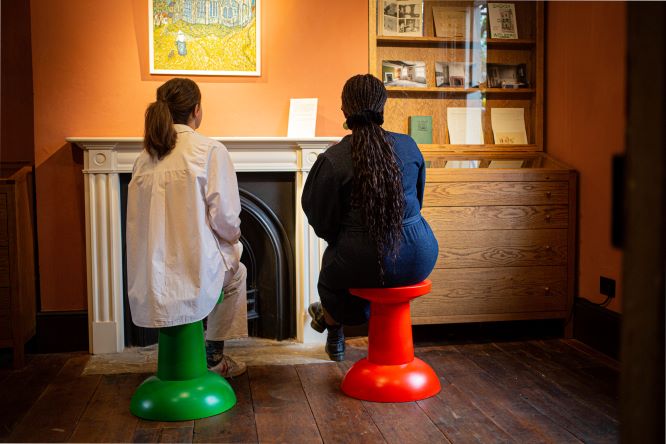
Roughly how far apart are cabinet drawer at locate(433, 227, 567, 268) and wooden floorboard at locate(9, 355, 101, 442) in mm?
1766

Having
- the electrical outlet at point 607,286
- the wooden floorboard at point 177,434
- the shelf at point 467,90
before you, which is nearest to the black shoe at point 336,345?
the wooden floorboard at point 177,434

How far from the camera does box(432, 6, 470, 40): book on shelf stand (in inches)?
158

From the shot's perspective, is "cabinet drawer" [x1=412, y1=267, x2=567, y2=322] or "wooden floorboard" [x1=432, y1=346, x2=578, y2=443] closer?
"wooden floorboard" [x1=432, y1=346, x2=578, y2=443]

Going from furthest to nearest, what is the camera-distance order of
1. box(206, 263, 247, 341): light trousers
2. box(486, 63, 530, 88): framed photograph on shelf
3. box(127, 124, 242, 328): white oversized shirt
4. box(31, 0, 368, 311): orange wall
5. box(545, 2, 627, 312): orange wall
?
box(486, 63, 530, 88): framed photograph on shelf, box(31, 0, 368, 311): orange wall, box(545, 2, 627, 312): orange wall, box(206, 263, 247, 341): light trousers, box(127, 124, 242, 328): white oversized shirt

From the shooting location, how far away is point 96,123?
3.56 meters

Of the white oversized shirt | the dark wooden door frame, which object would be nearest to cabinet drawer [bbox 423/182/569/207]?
the white oversized shirt

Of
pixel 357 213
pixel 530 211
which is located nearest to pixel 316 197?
pixel 357 213

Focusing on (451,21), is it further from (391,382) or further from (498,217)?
(391,382)

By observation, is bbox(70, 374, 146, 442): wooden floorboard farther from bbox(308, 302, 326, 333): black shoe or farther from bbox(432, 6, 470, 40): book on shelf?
bbox(432, 6, 470, 40): book on shelf

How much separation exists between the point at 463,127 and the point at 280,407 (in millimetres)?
2105

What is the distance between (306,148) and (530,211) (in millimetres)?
1204

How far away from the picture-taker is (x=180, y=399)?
252 centimetres

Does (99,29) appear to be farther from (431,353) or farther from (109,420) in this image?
(431,353)

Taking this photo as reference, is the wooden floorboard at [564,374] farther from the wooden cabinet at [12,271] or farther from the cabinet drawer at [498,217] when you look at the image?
the wooden cabinet at [12,271]
